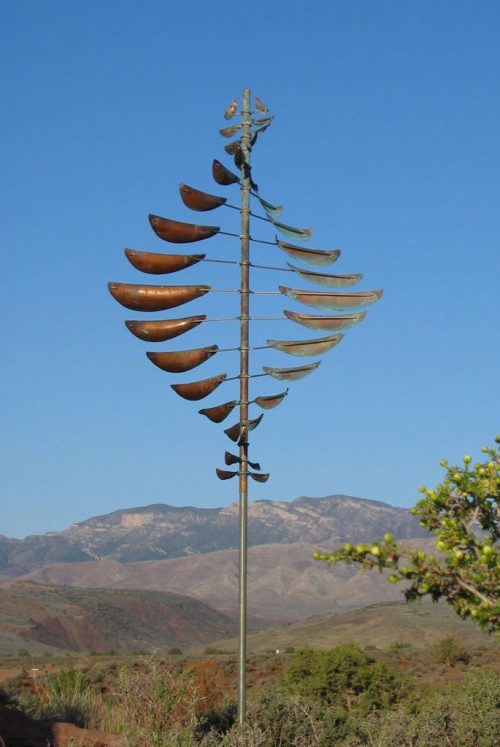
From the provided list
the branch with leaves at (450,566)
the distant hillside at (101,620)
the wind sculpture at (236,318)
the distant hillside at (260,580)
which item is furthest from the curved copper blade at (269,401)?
the distant hillside at (260,580)

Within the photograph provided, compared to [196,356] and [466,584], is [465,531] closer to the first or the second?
[466,584]

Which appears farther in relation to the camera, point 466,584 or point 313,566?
point 313,566

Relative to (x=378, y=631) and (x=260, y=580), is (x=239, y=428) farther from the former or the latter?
(x=260, y=580)

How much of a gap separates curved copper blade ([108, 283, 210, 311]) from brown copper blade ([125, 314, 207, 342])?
0.17m

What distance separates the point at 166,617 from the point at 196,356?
3533 inches

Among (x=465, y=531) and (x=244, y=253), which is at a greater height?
(x=244, y=253)

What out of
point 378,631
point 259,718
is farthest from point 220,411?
point 378,631

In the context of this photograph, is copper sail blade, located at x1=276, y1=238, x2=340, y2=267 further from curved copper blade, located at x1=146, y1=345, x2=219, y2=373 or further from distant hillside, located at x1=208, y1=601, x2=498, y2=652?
distant hillside, located at x1=208, y1=601, x2=498, y2=652

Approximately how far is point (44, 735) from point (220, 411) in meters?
4.37

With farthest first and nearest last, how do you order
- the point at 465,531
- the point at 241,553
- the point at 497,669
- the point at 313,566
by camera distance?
the point at 313,566 → the point at 497,669 → the point at 241,553 → the point at 465,531

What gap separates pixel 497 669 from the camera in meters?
32.2

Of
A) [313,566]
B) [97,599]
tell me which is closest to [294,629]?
[97,599]

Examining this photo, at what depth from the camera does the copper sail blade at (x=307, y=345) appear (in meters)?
11.3

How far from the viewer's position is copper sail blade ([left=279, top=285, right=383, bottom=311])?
443 inches
